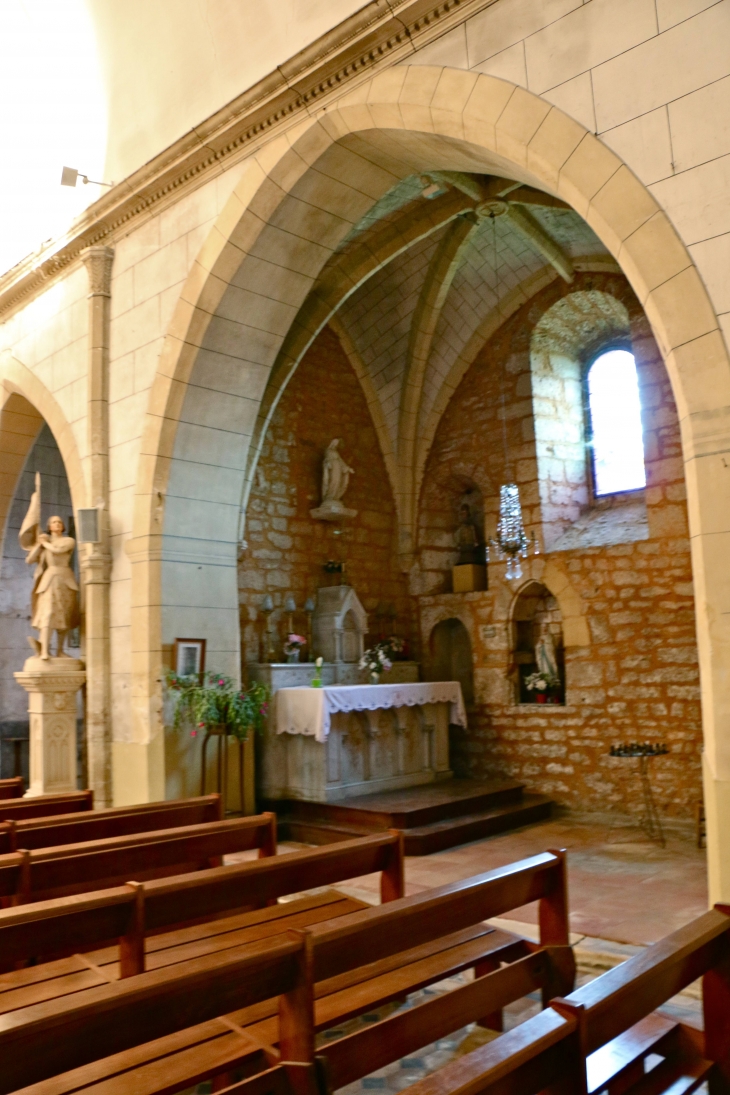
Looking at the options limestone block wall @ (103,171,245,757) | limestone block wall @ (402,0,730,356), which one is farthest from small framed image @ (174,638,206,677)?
limestone block wall @ (402,0,730,356)

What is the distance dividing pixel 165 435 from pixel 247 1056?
5.25 metres

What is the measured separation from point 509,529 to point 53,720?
4721mm

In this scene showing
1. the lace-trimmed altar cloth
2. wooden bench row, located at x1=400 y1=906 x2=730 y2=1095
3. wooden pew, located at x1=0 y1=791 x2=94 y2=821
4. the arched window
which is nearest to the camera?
wooden bench row, located at x1=400 y1=906 x2=730 y2=1095

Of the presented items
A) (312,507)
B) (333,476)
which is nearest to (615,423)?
(333,476)

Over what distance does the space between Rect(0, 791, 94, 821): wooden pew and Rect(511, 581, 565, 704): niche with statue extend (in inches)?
191

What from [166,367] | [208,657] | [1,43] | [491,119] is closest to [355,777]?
[208,657]

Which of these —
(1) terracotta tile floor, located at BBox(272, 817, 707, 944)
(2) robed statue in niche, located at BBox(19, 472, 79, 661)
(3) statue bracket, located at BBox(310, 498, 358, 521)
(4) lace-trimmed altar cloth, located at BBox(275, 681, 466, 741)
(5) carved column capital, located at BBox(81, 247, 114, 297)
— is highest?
(5) carved column capital, located at BBox(81, 247, 114, 297)

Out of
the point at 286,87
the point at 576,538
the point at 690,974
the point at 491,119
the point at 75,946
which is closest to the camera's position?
the point at 690,974

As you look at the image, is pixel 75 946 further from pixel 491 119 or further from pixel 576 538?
pixel 576 538

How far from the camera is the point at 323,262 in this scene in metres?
6.73

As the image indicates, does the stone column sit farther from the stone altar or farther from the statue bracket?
the statue bracket

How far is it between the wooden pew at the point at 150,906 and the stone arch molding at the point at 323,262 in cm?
173

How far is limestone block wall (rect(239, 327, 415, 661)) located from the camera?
8.75 metres

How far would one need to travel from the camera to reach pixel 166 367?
6781 mm
